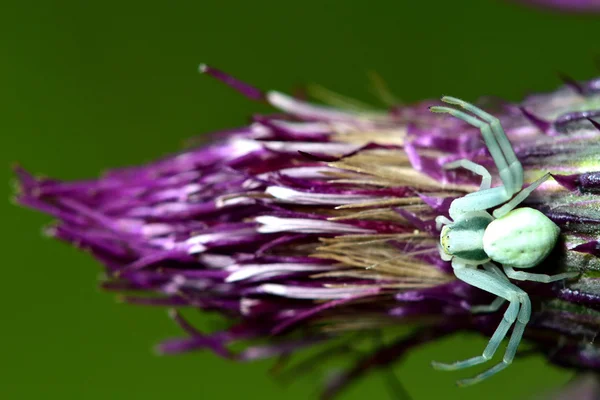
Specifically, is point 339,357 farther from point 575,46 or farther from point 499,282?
point 575,46

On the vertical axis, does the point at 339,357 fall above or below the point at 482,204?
below

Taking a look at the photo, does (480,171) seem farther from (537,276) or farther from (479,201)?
(537,276)

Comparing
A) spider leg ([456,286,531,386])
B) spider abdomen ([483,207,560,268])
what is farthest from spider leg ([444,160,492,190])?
spider leg ([456,286,531,386])

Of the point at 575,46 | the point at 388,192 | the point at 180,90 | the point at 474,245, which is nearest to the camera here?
the point at 474,245

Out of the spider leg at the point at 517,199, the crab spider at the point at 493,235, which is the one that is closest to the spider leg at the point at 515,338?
the crab spider at the point at 493,235

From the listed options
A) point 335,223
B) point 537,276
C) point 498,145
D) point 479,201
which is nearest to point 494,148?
point 498,145

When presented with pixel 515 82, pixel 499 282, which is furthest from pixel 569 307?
pixel 515 82
